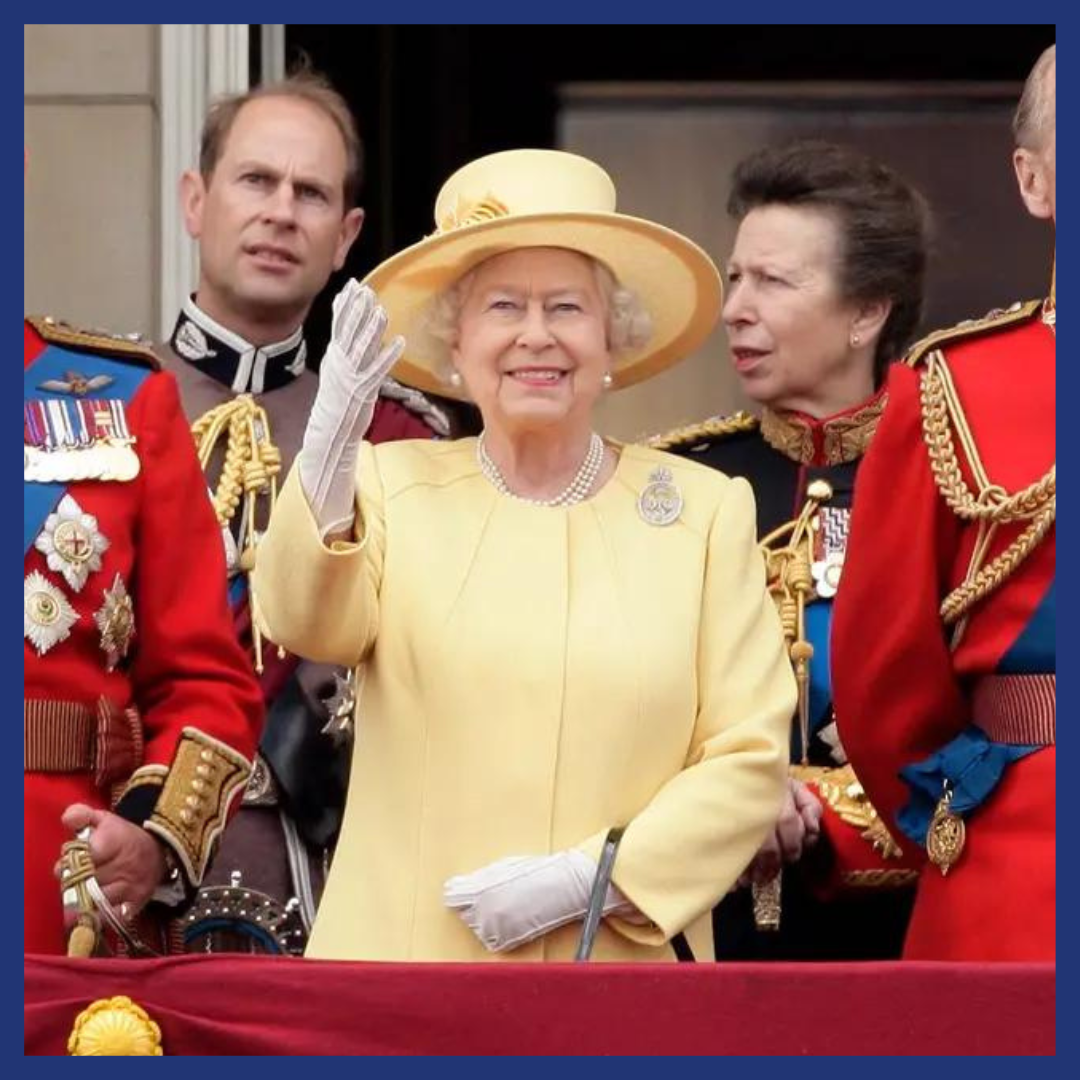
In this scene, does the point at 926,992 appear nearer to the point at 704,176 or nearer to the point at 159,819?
the point at 159,819

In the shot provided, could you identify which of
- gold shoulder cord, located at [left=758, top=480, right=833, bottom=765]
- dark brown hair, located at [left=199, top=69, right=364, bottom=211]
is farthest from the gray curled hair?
dark brown hair, located at [left=199, top=69, right=364, bottom=211]

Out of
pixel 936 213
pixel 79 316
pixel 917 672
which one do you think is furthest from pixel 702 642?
pixel 936 213

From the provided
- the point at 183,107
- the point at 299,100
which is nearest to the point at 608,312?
the point at 299,100

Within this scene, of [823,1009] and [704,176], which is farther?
[704,176]

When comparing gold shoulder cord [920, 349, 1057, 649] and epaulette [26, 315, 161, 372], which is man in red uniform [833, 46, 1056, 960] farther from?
epaulette [26, 315, 161, 372]

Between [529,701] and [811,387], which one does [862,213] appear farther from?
[529,701]

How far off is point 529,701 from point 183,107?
233 cm

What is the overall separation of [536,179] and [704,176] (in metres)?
3.34

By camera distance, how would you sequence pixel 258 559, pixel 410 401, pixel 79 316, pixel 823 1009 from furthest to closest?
pixel 79 316 < pixel 410 401 < pixel 258 559 < pixel 823 1009

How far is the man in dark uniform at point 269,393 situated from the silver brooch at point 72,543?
59 centimetres

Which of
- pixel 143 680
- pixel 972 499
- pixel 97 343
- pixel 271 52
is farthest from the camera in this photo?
pixel 271 52

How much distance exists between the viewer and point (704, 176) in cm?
843

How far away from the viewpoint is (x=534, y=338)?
5.02m

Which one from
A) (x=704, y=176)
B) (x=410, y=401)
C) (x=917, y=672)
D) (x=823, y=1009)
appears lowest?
(x=823, y=1009)
